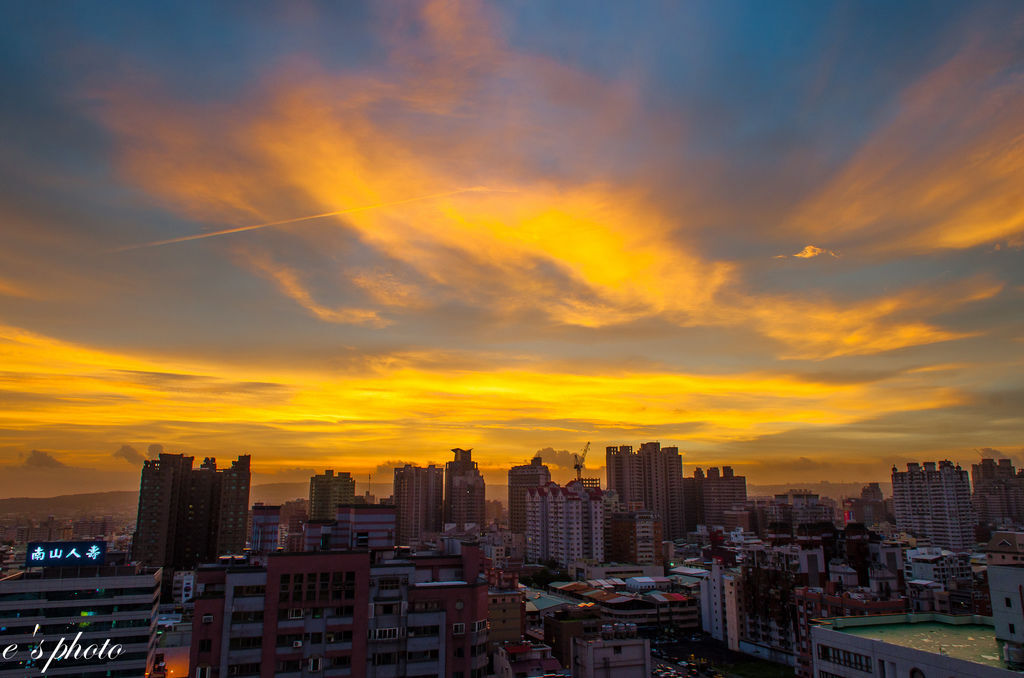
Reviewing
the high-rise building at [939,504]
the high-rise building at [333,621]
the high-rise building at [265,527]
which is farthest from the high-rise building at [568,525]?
the high-rise building at [333,621]

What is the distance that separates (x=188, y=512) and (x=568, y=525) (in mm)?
77818

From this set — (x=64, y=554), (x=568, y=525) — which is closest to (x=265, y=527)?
(x=64, y=554)

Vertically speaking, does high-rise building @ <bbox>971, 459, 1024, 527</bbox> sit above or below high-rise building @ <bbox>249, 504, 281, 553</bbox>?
below

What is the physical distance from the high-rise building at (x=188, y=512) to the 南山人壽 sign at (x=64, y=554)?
2664 inches

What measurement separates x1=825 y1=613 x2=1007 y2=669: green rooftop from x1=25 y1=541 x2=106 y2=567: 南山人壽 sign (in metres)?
57.6

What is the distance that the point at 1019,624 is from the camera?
91.6 feet

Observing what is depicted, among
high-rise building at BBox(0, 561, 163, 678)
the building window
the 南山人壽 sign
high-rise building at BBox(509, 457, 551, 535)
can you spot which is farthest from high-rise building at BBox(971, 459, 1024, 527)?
the 南山人壽 sign

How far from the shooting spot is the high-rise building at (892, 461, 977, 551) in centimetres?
13588

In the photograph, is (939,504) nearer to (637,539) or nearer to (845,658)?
(637,539)

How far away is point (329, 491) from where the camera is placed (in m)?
185

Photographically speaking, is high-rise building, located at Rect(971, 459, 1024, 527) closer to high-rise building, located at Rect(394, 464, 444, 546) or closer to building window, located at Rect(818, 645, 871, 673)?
high-rise building, located at Rect(394, 464, 444, 546)

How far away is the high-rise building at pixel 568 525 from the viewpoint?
425 feet

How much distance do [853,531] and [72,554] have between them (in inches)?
3511

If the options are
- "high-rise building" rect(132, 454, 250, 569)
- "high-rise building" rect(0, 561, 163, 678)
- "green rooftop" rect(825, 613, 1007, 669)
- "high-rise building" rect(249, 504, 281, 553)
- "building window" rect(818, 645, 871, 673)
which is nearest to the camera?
"green rooftop" rect(825, 613, 1007, 669)
